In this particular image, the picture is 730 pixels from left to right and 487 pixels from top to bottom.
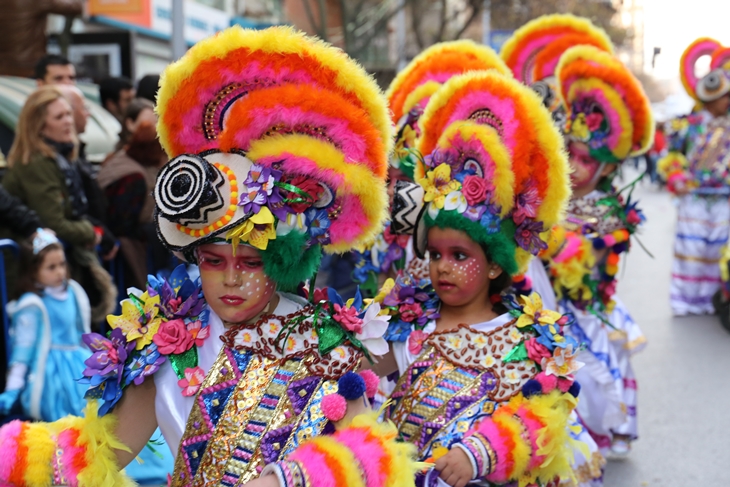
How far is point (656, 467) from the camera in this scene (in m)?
5.59

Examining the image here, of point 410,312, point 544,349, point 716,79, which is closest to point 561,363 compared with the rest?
point 544,349

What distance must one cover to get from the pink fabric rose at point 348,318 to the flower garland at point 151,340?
0.38 meters

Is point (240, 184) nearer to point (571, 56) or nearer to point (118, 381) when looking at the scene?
point (118, 381)

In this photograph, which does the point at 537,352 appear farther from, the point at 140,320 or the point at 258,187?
the point at 140,320

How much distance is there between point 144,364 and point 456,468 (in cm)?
107

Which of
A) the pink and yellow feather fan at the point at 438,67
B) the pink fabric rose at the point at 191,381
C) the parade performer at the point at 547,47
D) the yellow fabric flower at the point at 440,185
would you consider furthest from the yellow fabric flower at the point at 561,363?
the parade performer at the point at 547,47

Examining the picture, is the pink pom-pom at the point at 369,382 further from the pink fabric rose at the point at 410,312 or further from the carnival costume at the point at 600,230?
the carnival costume at the point at 600,230

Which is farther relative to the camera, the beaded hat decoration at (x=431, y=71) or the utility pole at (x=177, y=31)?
the utility pole at (x=177, y=31)

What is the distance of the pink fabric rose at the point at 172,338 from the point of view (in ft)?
8.32

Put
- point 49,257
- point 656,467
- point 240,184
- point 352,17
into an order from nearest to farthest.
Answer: point 240,184, point 49,257, point 656,467, point 352,17

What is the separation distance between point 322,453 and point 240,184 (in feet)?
2.44

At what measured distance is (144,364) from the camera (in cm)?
251

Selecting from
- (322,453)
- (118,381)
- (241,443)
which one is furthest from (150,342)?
(322,453)

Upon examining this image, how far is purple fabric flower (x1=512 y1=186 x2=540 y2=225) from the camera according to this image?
331cm
